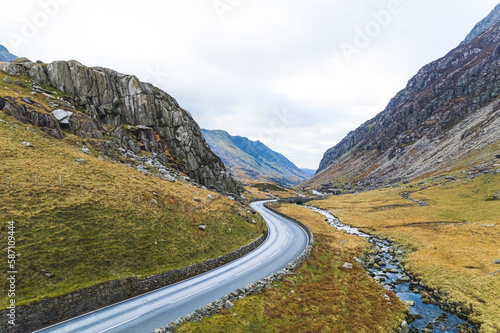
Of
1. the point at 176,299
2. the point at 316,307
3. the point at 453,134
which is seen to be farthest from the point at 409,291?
the point at 453,134

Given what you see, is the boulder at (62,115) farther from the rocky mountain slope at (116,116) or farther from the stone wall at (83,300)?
Answer: the stone wall at (83,300)

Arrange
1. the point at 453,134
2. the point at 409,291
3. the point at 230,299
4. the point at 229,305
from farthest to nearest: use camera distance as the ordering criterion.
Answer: the point at 453,134 → the point at 409,291 → the point at 230,299 → the point at 229,305

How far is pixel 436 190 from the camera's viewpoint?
296 feet

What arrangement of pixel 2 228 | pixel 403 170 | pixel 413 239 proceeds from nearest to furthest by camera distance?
pixel 2 228 < pixel 413 239 < pixel 403 170

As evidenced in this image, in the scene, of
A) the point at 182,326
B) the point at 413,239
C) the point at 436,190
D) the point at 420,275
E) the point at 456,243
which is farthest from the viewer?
the point at 436,190

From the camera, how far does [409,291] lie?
28.6 meters

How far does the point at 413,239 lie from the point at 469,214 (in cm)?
2510

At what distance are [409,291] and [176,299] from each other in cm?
2833

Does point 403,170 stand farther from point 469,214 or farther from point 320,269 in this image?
point 320,269

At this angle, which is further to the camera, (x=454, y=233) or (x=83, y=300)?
(x=454, y=233)

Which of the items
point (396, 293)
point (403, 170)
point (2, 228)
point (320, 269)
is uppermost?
point (403, 170)

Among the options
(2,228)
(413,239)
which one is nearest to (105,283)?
(2,228)

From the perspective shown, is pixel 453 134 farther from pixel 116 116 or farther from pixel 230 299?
pixel 116 116

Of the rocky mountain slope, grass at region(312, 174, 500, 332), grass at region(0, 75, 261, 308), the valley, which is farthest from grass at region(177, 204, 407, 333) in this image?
the rocky mountain slope
